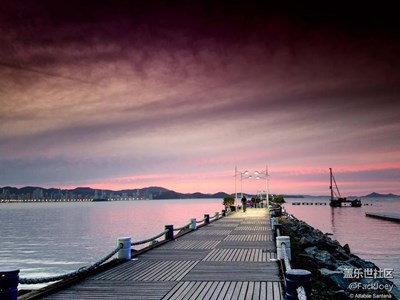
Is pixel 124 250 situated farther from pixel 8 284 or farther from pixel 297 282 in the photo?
pixel 297 282

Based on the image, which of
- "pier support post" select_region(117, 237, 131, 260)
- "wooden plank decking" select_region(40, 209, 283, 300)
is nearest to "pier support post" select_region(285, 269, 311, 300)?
"wooden plank decking" select_region(40, 209, 283, 300)

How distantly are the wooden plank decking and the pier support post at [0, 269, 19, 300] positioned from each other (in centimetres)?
211

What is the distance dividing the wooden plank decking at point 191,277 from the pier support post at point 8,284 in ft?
6.93

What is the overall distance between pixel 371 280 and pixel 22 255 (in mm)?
41696

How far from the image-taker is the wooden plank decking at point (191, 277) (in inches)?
392

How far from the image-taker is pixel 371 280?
659 inches

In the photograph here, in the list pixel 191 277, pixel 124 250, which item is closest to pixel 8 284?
pixel 191 277

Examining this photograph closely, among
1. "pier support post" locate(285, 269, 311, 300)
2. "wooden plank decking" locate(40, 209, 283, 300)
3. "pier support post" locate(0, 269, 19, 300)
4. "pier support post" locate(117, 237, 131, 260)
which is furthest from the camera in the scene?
"pier support post" locate(117, 237, 131, 260)

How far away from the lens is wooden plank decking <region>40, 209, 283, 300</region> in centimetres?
995

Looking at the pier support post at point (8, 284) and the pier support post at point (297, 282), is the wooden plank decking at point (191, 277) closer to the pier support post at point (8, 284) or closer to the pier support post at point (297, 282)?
the pier support post at point (8, 284)

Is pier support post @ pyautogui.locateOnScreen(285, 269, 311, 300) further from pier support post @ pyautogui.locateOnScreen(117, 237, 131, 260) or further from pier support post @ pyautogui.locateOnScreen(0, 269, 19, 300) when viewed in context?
pier support post @ pyautogui.locateOnScreen(117, 237, 131, 260)

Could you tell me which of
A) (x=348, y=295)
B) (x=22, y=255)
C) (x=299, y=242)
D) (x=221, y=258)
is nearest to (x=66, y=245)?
(x=22, y=255)

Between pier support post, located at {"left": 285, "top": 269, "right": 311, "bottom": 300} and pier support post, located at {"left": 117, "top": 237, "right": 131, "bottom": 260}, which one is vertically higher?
pier support post, located at {"left": 285, "top": 269, "right": 311, "bottom": 300}

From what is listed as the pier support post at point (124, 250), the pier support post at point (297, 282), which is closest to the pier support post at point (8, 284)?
the pier support post at point (297, 282)
